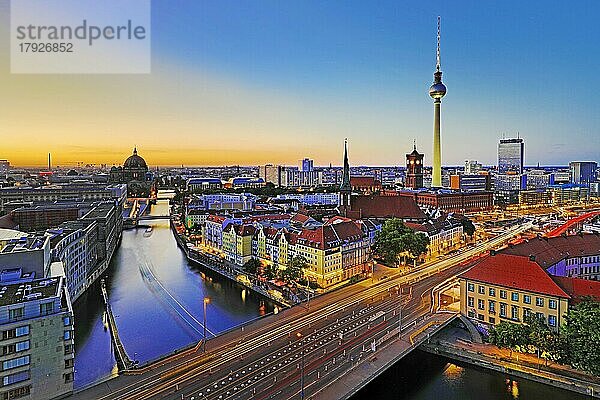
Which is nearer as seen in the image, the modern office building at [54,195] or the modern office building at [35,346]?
the modern office building at [35,346]

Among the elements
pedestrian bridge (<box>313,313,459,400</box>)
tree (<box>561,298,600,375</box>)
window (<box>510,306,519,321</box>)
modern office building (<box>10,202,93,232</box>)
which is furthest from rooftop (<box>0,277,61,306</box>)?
modern office building (<box>10,202,93,232</box>)

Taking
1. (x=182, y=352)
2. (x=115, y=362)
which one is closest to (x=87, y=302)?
(x=115, y=362)

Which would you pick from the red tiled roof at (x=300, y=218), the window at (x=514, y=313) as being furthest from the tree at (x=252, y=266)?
the window at (x=514, y=313)

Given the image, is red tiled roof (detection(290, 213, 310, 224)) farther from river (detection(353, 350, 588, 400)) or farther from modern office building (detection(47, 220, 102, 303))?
river (detection(353, 350, 588, 400))

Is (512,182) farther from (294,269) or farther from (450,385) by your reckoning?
(450,385)

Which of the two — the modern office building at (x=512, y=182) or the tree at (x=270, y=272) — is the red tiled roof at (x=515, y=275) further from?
the modern office building at (x=512, y=182)

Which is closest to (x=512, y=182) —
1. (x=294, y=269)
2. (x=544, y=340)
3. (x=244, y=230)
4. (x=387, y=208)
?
(x=387, y=208)

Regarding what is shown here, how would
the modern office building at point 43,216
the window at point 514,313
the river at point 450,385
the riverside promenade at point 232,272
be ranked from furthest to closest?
the modern office building at point 43,216, the riverside promenade at point 232,272, the window at point 514,313, the river at point 450,385
